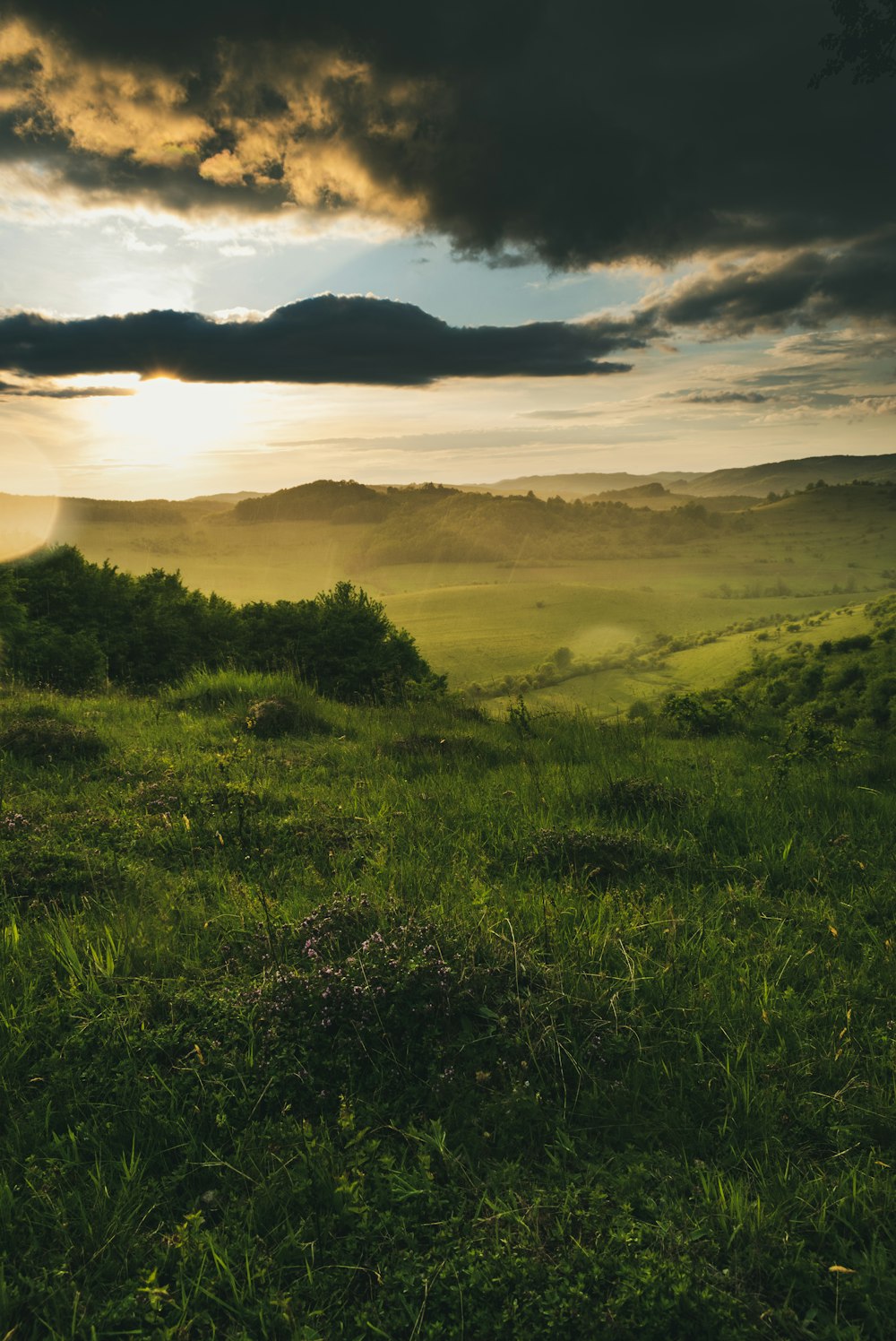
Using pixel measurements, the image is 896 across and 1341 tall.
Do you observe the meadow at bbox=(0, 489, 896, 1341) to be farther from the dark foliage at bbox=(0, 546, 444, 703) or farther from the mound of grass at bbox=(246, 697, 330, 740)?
the dark foliage at bbox=(0, 546, 444, 703)

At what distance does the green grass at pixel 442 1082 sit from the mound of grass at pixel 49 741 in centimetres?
194

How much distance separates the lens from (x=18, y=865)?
4.84m

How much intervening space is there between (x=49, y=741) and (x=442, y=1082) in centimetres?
629

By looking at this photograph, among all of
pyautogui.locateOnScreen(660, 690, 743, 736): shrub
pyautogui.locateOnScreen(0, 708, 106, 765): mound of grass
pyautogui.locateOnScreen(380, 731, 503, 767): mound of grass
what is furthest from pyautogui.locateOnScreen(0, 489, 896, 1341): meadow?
pyautogui.locateOnScreen(660, 690, 743, 736): shrub

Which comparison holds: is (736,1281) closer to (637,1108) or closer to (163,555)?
(637,1108)

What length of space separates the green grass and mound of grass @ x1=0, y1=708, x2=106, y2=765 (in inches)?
76.2

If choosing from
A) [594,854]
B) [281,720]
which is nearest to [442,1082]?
[594,854]

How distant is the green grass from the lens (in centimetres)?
224

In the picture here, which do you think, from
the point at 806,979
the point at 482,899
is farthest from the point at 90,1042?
the point at 806,979

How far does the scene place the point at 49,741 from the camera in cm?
764

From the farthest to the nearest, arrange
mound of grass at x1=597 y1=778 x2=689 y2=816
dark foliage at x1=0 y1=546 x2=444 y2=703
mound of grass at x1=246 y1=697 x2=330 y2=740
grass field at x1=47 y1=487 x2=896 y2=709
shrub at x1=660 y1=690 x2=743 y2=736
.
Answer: grass field at x1=47 y1=487 x2=896 y2=709 → dark foliage at x1=0 y1=546 x2=444 y2=703 → shrub at x1=660 y1=690 x2=743 y2=736 → mound of grass at x1=246 y1=697 x2=330 y2=740 → mound of grass at x1=597 y1=778 x2=689 y2=816

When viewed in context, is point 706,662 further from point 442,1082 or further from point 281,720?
point 442,1082

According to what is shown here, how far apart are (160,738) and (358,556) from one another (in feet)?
520

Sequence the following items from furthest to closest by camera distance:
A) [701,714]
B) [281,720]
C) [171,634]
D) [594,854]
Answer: [171,634], [701,714], [281,720], [594,854]
